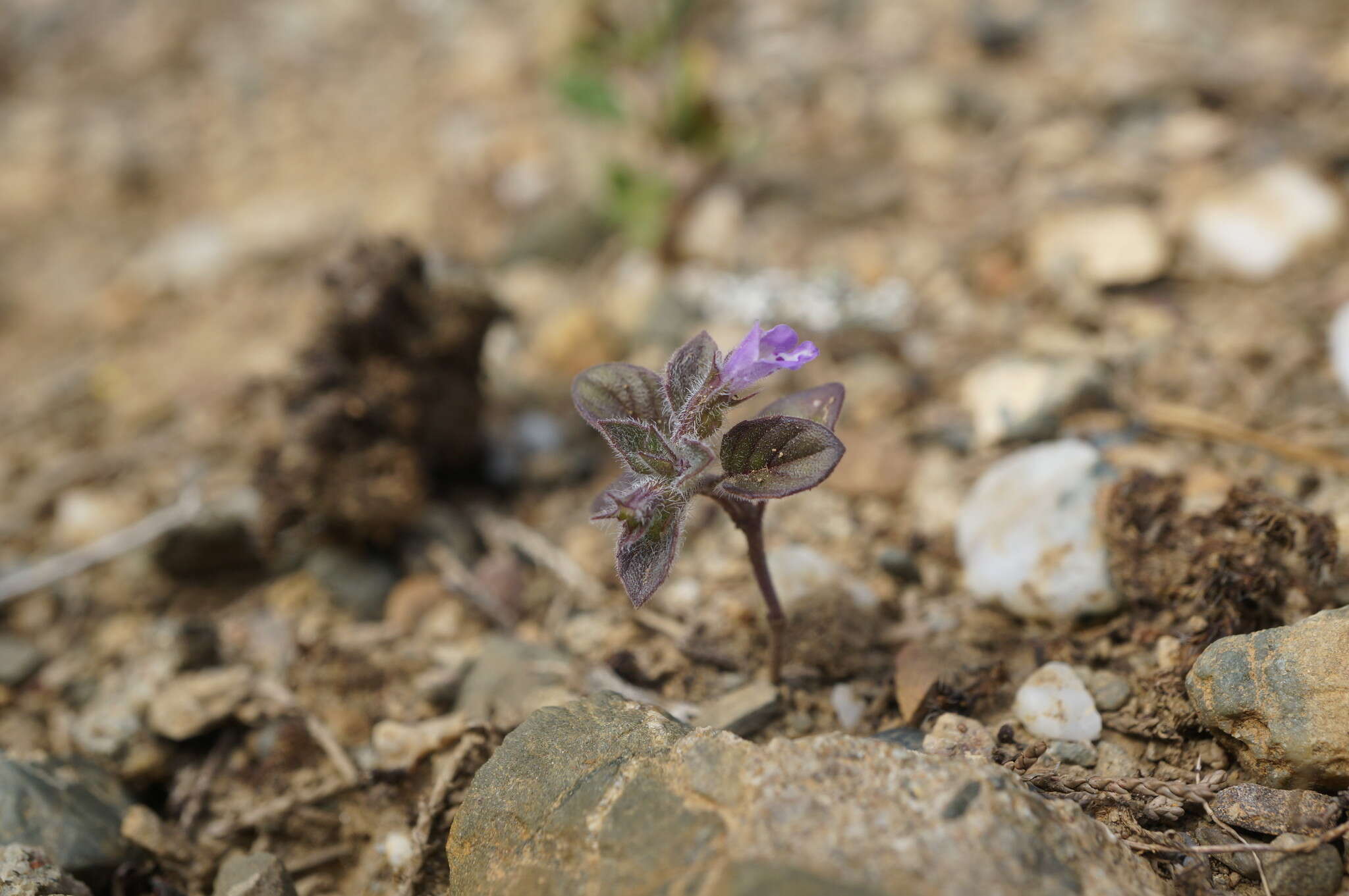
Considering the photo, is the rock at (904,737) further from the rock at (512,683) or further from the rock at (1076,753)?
the rock at (512,683)

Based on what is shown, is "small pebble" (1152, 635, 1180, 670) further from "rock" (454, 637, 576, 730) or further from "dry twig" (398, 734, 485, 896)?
"dry twig" (398, 734, 485, 896)

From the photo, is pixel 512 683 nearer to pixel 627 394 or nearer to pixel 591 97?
pixel 627 394

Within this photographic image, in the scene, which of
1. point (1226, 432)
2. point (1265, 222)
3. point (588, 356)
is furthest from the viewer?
point (588, 356)

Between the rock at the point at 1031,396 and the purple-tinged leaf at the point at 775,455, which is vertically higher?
the purple-tinged leaf at the point at 775,455

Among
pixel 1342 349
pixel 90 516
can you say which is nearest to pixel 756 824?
pixel 1342 349

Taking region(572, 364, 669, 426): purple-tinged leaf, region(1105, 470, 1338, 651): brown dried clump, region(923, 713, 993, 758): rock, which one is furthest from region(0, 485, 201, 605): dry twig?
region(1105, 470, 1338, 651): brown dried clump

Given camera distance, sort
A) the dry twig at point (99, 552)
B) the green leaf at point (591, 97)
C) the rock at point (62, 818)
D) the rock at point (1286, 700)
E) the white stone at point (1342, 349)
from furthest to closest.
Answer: the green leaf at point (591, 97)
the dry twig at point (99, 552)
the white stone at point (1342, 349)
the rock at point (62, 818)
the rock at point (1286, 700)

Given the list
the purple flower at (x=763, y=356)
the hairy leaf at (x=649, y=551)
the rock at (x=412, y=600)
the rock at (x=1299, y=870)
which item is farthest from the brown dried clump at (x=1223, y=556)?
the rock at (x=412, y=600)

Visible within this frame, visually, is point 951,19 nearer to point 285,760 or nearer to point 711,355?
point 711,355
